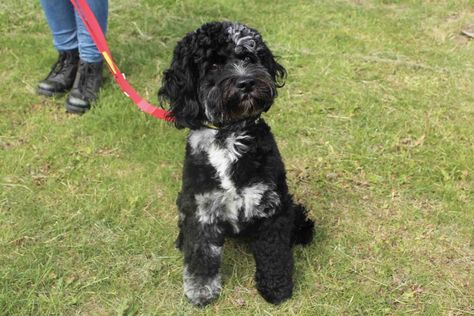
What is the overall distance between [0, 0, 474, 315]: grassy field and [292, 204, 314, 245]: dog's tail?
0.22 ft

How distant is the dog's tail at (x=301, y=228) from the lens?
3402mm

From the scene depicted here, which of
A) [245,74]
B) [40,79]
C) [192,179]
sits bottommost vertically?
[40,79]

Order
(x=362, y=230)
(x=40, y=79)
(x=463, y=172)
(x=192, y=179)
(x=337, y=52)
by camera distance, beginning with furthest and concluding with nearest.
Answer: (x=337, y=52), (x=40, y=79), (x=463, y=172), (x=362, y=230), (x=192, y=179)

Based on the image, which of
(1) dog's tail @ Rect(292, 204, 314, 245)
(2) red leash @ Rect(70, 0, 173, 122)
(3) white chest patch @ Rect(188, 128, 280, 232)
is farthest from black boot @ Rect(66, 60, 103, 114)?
(1) dog's tail @ Rect(292, 204, 314, 245)

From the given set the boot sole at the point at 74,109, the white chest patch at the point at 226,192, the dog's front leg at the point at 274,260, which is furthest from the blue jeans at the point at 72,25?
the dog's front leg at the point at 274,260

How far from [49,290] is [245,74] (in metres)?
1.76

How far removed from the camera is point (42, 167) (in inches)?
163

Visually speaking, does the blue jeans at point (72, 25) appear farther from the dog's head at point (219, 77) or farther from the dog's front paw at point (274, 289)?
the dog's front paw at point (274, 289)

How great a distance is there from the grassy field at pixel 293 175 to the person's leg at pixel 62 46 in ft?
0.58

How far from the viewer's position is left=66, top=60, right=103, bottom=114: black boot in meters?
4.65

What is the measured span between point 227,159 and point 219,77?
43 centimetres

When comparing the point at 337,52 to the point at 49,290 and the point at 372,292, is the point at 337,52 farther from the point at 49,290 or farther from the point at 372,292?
the point at 49,290

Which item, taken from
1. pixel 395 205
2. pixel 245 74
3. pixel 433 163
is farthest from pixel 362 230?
pixel 245 74

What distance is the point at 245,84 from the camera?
100 inches
